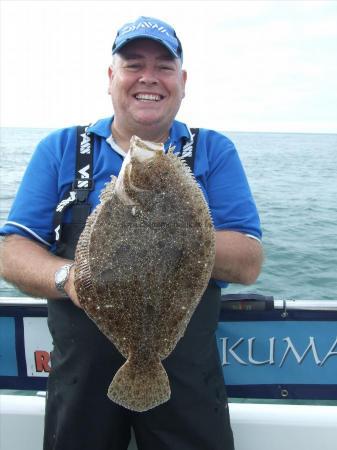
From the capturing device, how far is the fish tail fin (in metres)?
2.07

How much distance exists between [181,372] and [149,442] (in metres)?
0.42

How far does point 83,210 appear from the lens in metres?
2.54

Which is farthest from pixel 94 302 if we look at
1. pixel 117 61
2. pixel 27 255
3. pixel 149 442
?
pixel 117 61

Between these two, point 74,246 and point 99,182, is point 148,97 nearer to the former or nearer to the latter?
point 99,182

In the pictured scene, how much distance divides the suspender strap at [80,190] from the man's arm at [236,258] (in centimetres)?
71

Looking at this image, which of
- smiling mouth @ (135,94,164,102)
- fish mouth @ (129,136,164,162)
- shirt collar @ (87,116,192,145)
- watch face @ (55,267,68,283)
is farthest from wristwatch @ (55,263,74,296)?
smiling mouth @ (135,94,164,102)

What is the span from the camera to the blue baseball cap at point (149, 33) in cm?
263

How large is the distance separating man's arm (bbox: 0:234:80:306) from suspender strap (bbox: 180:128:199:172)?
2.80 feet

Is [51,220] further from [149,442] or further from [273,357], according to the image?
[273,357]

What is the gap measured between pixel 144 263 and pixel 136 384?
532mm

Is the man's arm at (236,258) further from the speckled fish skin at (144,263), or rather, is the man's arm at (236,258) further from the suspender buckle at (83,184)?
the suspender buckle at (83,184)

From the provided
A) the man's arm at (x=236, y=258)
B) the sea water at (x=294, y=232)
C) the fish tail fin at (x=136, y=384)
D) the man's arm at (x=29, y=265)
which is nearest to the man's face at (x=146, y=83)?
the man's arm at (x=236, y=258)

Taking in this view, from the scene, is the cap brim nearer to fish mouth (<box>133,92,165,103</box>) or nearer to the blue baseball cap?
the blue baseball cap

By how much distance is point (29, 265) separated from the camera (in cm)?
244
